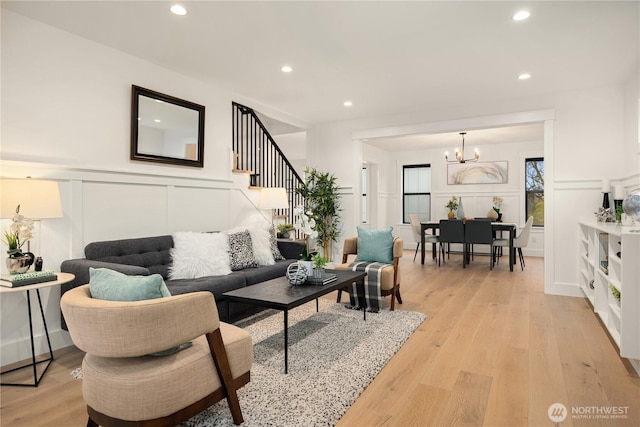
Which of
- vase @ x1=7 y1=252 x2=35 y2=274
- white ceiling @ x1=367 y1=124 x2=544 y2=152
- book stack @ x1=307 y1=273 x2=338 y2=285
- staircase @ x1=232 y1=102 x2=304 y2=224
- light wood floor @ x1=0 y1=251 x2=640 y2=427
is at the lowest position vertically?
light wood floor @ x1=0 y1=251 x2=640 y2=427

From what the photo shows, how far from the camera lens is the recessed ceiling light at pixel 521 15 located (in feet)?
8.67

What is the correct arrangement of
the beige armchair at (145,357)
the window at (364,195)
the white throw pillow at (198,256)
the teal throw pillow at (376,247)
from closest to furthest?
1. the beige armchair at (145,357)
2. the white throw pillow at (198,256)
3. the teal throw pillow at (376,247)
4. the window at (364,195)

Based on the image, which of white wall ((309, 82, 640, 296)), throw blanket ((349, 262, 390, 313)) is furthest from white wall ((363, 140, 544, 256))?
throw blanket ((349, 262, 390, 313))

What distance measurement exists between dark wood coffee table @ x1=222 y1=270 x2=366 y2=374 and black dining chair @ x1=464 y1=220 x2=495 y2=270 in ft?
13.3

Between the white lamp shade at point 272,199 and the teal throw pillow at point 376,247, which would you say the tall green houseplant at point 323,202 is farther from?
the teal throw pillow at point 376,247

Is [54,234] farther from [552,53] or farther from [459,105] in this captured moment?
[459,105]

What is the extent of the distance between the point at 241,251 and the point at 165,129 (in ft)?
4.85

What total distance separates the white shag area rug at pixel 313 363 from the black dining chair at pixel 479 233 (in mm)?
3362

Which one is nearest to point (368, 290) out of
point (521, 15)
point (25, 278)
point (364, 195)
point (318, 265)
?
point (318, 265)

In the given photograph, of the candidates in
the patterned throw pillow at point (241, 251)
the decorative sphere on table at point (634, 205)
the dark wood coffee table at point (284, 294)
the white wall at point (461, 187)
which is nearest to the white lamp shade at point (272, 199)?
the patterned throw pillow at point (241, 251)

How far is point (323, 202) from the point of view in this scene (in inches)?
235

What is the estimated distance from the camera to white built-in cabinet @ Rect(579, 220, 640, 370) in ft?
7.79

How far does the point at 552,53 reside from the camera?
3354mm

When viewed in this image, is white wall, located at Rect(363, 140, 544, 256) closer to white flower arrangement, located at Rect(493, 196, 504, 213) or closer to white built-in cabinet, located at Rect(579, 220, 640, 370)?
white flower arrangement, located at Rect(493, 196, 504, 213)
